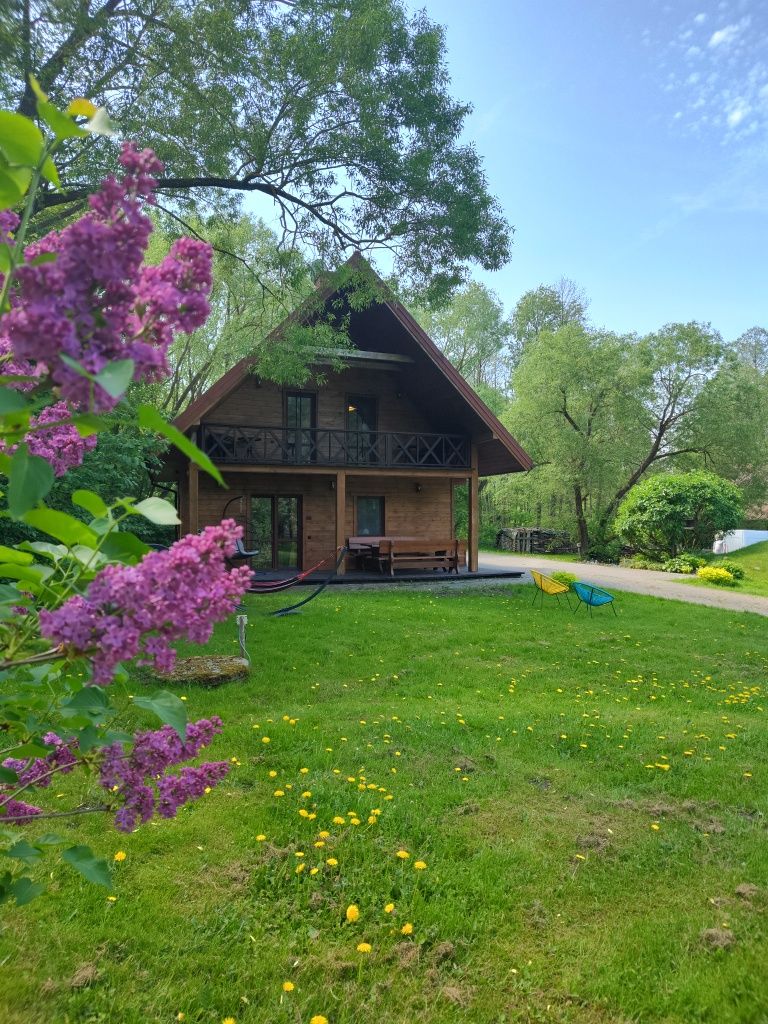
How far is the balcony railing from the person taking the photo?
14.1 metres

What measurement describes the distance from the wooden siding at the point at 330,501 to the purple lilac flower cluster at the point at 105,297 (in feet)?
46.1

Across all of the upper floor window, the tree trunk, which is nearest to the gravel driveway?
the tree trunk

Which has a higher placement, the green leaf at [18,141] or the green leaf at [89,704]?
the green leaf at [18,141]

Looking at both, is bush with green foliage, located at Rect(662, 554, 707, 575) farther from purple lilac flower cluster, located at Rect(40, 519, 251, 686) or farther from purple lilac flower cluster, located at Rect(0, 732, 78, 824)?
purple lilac flower cluster, located at Rect(40, 519, 251, 686)

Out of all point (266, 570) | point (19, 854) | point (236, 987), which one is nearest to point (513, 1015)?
point (236, 987)

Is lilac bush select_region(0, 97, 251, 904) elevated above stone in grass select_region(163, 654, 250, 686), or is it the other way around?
lilac bush select_region(0, 97, 251, 904)

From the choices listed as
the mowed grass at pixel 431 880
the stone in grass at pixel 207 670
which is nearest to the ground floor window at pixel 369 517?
the stone in grass at pixel 207 670

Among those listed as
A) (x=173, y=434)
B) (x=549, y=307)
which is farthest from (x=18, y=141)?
(x=549, y=307)

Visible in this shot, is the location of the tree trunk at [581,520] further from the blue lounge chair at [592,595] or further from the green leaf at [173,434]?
the green leaf at [173,434]

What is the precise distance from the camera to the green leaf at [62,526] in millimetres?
1029

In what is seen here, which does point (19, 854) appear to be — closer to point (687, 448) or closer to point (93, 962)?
point (93, 962)

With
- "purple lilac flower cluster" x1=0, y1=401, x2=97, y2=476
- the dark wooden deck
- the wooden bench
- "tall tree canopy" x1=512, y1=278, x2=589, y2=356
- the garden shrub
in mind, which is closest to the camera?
"purple lilac flower cluster" x1=0, y1=401, x2=97, y2=476

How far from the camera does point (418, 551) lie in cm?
1538

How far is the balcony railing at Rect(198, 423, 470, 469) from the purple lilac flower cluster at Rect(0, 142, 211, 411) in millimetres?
12948
